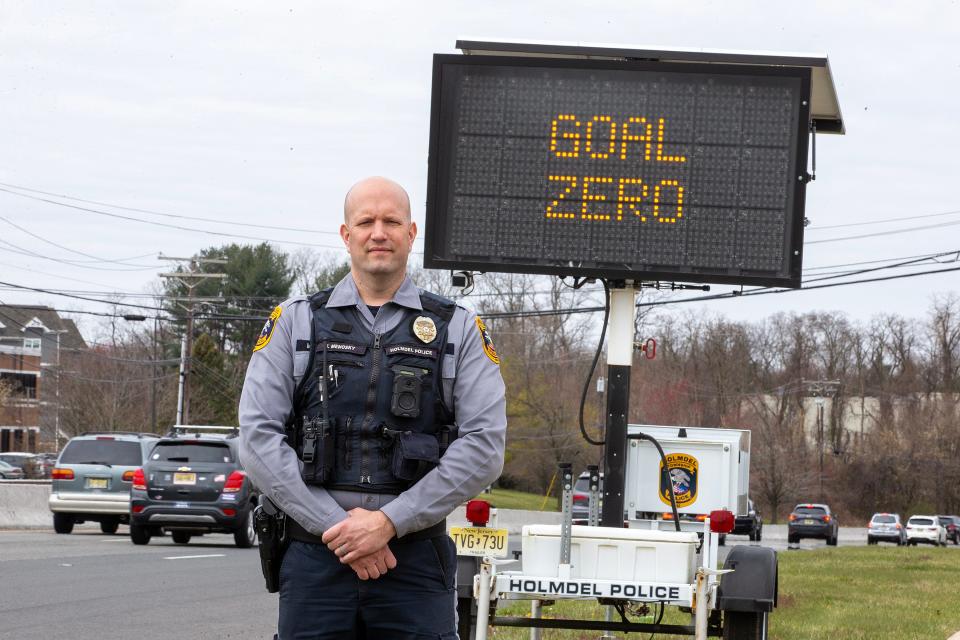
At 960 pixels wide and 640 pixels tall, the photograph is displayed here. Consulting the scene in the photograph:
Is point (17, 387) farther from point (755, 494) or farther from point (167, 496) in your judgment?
point (167, 496)

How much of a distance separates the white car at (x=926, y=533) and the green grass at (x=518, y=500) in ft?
53.4

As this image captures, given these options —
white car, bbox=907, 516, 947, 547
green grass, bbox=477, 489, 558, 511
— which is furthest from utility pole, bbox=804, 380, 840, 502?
white car, bbox=907, 516, 947, 547

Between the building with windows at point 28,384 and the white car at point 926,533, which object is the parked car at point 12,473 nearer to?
the building with windows at point 28,384

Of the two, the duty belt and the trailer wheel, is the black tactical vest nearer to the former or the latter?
the duty belt

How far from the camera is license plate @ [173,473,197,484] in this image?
71.9ft

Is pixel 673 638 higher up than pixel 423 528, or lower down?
lower down

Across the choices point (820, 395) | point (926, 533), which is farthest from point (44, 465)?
point (820, 395)

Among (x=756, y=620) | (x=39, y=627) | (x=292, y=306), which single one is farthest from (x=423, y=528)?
(x=39, y=627)

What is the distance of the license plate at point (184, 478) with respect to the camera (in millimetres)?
21906

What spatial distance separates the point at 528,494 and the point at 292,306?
81.6 m

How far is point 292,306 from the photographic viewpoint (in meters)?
4.74

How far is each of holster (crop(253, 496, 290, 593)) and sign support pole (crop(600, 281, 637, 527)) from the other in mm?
4432

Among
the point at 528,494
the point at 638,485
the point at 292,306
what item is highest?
the point at 292,306

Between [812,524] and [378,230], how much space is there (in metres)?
49.7
